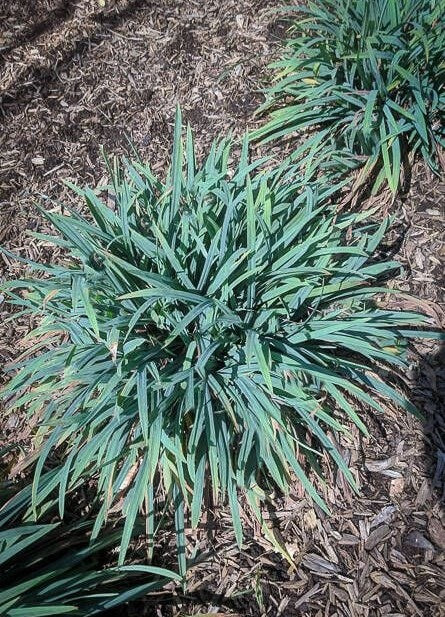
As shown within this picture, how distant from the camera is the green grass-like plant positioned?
206 cm

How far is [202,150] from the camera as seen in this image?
136 inches

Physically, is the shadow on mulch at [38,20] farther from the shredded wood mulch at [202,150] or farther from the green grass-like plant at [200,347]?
the green grass-like plant at [200,347]

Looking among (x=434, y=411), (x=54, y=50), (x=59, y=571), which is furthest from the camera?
(x=54, y=50)

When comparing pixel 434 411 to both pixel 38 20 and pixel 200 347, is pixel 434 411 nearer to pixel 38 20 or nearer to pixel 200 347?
pixel 200 347

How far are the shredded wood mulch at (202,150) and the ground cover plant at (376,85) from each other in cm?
31

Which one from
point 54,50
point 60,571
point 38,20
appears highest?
point 38,20

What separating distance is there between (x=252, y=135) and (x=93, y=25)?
1.71m

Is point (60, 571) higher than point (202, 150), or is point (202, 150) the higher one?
point (202, 150)

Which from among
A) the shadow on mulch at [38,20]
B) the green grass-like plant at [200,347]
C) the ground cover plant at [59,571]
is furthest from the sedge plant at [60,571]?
the shadow on mulch at [38,20]

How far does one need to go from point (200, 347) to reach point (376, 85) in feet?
6.07

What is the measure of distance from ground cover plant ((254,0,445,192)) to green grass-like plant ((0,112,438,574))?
2.60 ft

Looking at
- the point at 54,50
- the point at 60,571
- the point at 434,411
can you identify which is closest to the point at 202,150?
the point at 54,50

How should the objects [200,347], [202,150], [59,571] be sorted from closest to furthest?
1. [59,571]
2. [200,347]
3. [202,150]

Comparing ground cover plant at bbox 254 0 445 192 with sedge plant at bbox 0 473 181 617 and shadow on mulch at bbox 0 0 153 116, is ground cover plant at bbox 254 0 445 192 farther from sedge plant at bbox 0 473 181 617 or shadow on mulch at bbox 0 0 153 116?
sedge plant at bbox 0 473 181 617
